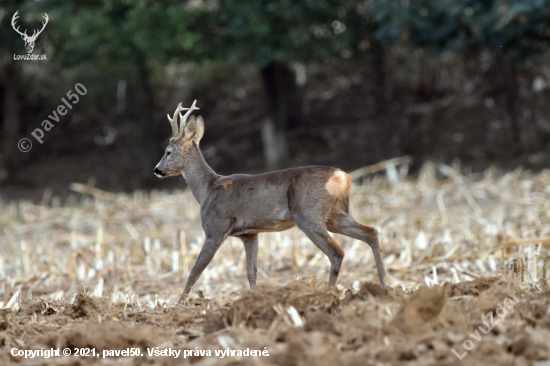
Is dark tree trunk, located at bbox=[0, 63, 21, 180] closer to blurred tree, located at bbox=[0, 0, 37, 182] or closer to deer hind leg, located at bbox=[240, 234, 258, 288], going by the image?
blurred tree, located at bbox=[0, 0, 37, 182]

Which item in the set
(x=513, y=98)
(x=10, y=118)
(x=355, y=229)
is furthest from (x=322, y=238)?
(x=10, y=118)

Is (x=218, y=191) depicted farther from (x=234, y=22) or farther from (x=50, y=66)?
(x=50, y=66)

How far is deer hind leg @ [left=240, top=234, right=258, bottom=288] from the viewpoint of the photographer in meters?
6.27

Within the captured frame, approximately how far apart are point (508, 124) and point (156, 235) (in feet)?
39.8

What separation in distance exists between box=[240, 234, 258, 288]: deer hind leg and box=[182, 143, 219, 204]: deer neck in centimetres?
64

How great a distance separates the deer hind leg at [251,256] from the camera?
6.27 m

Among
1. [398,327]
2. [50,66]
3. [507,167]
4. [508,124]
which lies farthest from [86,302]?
[50,66]

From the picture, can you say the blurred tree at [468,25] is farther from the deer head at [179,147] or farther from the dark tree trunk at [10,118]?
the dark tree trunk at [10,118]

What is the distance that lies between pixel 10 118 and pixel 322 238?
19610mm

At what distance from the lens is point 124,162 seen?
22703mm

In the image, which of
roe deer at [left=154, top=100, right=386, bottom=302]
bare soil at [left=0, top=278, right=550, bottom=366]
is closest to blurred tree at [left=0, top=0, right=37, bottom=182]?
roe deer at [left=154, top=100, right=386, bottom=302]

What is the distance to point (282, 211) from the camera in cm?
595

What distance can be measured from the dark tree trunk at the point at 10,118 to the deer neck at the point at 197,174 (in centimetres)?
1759

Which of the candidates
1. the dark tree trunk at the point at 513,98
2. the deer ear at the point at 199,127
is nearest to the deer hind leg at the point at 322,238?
the deer ear at the point at 199,127
